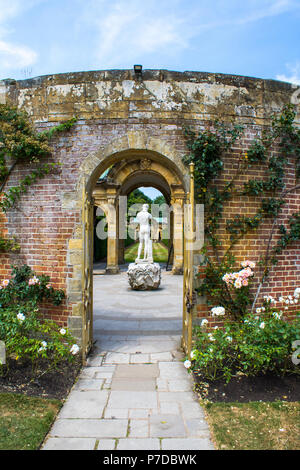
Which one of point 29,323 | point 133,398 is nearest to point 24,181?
point 29,323

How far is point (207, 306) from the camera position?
15.0 feet

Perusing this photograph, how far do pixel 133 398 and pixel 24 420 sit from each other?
115 cm

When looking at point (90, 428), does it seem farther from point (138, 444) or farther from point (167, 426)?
point (167, 426)

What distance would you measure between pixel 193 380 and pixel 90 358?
1585mm

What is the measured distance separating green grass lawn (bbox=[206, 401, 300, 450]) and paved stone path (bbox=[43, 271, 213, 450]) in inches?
5.3

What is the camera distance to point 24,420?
297 cm

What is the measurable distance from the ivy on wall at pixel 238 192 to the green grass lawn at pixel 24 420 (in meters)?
2.46

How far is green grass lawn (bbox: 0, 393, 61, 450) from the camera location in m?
2.64

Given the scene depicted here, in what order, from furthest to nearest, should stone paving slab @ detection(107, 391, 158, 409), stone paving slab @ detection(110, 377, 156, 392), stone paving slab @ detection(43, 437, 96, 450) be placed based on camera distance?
stone paving slab @ detection(110, 377, 156, 392) < stone paving slab @ detection(107, 391, 158, 409) < stone paving slab @ detection(43, 437, 96, 450)

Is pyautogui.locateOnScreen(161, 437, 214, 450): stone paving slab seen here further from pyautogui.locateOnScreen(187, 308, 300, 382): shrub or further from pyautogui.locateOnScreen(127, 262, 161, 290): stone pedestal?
pyautogui.locateOnScreen(127, 262, 161, 290): stone pedestal

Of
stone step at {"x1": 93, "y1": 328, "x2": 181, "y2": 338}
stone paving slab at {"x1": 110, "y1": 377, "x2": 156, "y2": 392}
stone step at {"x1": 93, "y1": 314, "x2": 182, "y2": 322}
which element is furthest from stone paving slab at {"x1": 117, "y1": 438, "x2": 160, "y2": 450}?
stone step at {"x1": 93, "y1": 314, "x2": 182, "y2": 322}

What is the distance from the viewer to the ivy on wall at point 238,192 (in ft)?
14.6

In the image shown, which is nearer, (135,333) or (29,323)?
(29,323)

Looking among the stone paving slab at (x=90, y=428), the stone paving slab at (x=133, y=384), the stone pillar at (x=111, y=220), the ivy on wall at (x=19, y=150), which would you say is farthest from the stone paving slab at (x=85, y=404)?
the stone pillar at (x=111, y=220)
